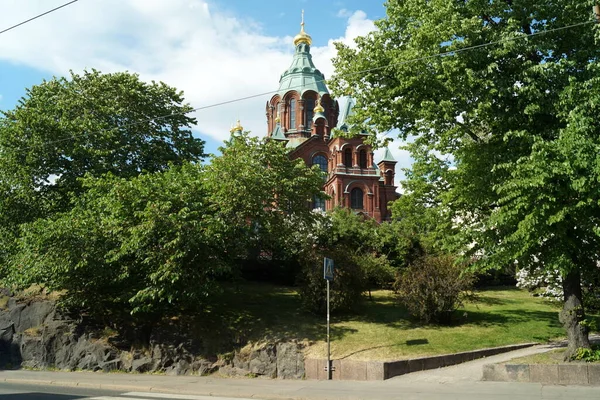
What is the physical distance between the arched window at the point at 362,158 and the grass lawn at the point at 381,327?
3531 cm

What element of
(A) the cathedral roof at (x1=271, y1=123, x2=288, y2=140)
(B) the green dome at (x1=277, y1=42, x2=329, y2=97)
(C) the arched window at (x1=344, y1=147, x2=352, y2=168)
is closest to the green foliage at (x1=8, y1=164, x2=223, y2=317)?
(C) the arched window at (x1=344, y1=147, x2=352, y2=168)

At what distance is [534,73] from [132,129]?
58.3 ft

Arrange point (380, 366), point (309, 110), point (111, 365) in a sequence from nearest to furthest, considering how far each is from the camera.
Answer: point (380, 366) → point (111, 365) → point (309, 110)

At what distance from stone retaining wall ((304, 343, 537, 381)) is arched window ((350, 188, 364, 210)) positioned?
40.3m

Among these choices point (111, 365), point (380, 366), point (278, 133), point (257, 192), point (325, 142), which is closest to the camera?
point (380, 366)

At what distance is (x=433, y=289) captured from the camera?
607 inches

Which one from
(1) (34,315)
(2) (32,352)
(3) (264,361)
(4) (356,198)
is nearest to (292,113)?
(4) (356,198)

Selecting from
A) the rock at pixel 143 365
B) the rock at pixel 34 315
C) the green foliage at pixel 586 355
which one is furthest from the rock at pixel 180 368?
the green foliage at pixel 586 355

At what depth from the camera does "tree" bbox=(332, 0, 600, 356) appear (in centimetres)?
1053

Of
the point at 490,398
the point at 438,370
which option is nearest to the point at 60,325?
the point at 438,370

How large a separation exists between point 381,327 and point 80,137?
14.4 m

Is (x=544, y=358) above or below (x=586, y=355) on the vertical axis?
below

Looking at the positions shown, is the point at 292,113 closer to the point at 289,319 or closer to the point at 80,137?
the point at 80,137

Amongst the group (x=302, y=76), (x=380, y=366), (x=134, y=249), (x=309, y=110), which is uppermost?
(x=302, y=76)
